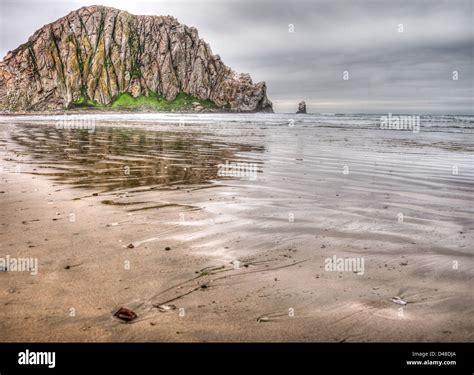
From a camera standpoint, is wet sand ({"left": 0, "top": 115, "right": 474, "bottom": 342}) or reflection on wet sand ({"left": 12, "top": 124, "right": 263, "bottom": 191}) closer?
wet sand ({"left": 0, "top": 115, "right": 474, "bottom": 342})

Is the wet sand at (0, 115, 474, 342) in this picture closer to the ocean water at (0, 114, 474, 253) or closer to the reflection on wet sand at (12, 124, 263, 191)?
the ocean water at (0, 114, 474, 253)

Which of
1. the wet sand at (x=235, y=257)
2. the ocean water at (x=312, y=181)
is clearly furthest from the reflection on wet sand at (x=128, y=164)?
the wet sand at (x=235, y=257)

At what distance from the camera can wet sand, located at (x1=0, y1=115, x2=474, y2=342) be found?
3.80 m

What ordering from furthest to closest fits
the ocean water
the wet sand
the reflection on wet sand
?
1. the reflection on wet sand
2. the ocean water
3. the wet sand

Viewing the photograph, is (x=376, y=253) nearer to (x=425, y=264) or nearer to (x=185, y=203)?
(x=425, y=264)

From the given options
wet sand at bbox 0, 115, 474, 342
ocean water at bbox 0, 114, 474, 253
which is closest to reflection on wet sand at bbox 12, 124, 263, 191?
ocean water at bbox 0, 114, 474, 253

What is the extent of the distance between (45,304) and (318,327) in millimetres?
2986

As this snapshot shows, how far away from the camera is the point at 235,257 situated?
5613mm

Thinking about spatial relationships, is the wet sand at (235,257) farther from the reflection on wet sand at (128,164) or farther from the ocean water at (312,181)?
the reflection on wet sand at (128,164)

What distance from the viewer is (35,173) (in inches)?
486

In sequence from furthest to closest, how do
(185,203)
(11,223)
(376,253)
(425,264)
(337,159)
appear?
(337,159), (185,203), (11,223), (376,253), (425,264)

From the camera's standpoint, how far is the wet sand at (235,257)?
3.80 meters

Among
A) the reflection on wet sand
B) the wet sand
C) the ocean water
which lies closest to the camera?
the wet sand
